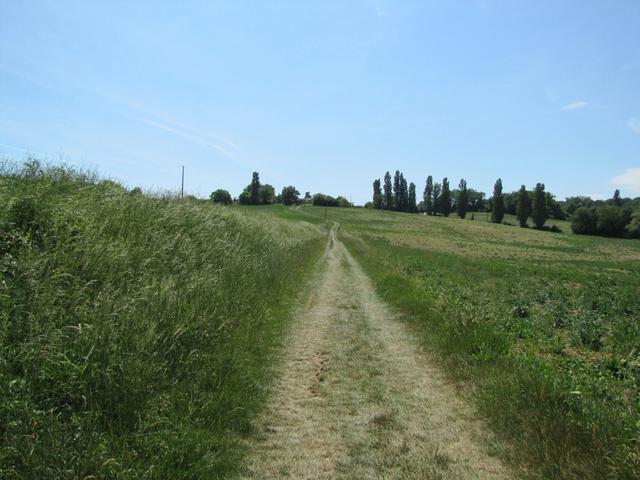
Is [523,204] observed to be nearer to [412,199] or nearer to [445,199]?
[445,199]

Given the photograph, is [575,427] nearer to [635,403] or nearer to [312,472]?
[635,403]

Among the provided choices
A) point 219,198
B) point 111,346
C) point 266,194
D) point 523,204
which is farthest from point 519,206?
point 111,346

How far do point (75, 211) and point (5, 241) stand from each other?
1.41m

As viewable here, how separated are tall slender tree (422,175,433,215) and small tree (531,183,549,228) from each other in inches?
1511

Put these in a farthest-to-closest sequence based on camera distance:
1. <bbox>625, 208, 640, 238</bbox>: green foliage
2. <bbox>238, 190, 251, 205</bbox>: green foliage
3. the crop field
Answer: <bbox>238, 190, 251, 205</bbox>: green foliage
<bbox>625, 208, 640, 238</bbox>: green foliage
the crop field

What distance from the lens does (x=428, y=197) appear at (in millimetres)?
157250

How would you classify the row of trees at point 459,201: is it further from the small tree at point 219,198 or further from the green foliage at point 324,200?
the small tree at point 219,198

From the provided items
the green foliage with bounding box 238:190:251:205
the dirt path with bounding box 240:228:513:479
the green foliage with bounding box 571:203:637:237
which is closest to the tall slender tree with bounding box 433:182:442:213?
the green foliage with bounding box 571:203:637:237

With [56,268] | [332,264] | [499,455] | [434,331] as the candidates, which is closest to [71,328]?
[56,268]

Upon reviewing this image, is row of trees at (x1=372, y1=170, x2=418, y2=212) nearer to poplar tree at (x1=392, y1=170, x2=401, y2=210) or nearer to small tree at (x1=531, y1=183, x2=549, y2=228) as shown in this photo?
poplar tree at (x1=392, y1=170, x2=401, y2=210)

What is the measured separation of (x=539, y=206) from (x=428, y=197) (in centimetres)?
4159

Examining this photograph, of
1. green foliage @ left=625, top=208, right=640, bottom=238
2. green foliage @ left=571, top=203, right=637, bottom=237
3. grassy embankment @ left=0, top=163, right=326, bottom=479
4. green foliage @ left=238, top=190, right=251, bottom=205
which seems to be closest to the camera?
grassy embankment @ left=0, top=163, right=326, bottom=479

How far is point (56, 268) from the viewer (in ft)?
16.9

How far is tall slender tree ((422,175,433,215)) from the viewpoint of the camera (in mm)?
156625
